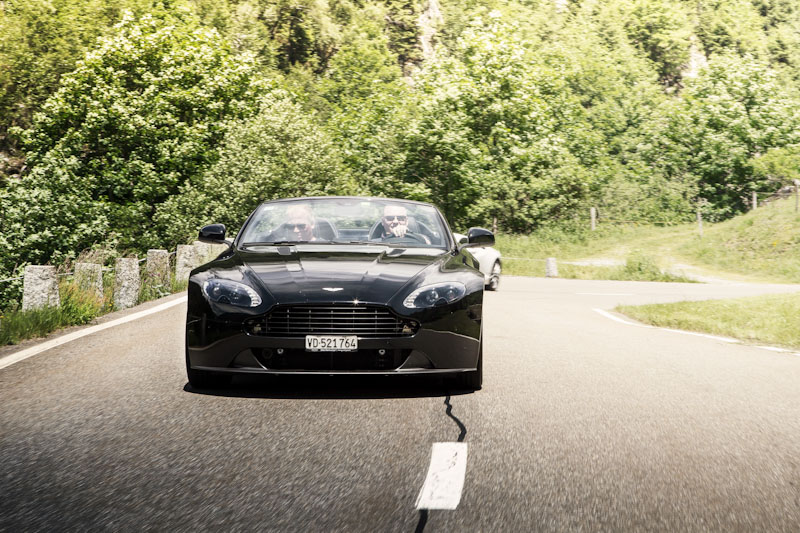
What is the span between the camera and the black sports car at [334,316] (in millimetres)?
5660

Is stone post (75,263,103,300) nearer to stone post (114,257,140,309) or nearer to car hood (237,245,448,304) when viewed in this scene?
stone post (114,257,140,309)

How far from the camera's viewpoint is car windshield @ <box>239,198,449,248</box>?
24.1 ft

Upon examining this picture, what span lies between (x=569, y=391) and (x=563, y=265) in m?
25.9

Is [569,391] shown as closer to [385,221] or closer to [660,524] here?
[385,221]

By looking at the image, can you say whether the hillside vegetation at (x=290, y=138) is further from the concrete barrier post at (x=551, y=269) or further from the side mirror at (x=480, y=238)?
the side mirror at (x=480, y=238)

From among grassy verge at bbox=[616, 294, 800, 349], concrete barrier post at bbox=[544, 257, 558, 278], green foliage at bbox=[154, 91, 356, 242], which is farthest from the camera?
green foliage at bbox=[154, 91, 356, 242]

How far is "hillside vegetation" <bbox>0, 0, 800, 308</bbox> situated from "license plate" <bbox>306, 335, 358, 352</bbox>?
27551mm

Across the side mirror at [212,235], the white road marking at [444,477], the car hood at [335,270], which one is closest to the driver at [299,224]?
the car hood at [335,270]

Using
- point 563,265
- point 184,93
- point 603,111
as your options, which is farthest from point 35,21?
point 603,111

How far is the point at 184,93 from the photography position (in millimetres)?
43219

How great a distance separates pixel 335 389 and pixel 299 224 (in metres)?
1.60

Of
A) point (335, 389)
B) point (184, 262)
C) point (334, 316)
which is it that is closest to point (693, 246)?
point (184, 262)

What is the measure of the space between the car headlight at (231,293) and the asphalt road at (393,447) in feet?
2.21

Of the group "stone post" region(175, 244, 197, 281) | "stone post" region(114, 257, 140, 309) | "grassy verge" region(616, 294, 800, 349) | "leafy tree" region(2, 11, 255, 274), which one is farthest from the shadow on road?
"leafy tree" region(2, 11, 255, 274)
